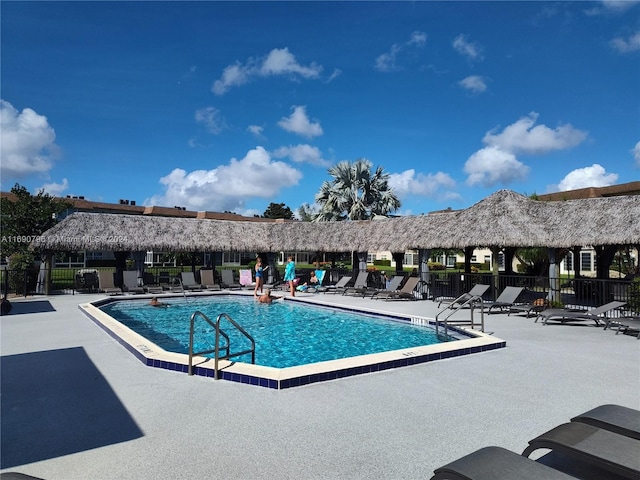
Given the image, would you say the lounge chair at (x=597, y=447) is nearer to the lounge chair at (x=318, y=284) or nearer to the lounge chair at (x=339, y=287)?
the lounge chair at (x=339, y=287)

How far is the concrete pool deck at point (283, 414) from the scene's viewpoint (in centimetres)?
343

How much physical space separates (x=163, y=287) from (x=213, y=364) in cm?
1557

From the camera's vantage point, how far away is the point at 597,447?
2.96m


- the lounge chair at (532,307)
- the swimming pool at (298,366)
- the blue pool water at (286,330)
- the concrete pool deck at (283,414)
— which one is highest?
the lounge chair at (532,307)

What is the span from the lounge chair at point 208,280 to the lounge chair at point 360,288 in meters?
7.08

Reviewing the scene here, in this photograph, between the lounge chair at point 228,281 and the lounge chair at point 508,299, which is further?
the lounge chair at point 228,281

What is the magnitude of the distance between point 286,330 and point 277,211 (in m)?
72.9

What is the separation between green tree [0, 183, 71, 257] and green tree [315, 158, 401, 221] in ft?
53.8

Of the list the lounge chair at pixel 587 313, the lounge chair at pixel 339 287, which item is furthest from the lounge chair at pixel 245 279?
the lounge chair at pixel 587 313

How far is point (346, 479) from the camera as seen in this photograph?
317 cm

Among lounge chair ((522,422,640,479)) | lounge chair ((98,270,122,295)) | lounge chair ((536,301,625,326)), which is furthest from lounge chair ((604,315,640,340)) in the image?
lounge chair ((98,270,122,295))

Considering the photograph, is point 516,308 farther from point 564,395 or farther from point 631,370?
point 564,395

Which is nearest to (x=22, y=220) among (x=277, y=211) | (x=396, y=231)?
(x=396, y=231)

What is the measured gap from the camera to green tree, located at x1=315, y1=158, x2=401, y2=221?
92.8ft
